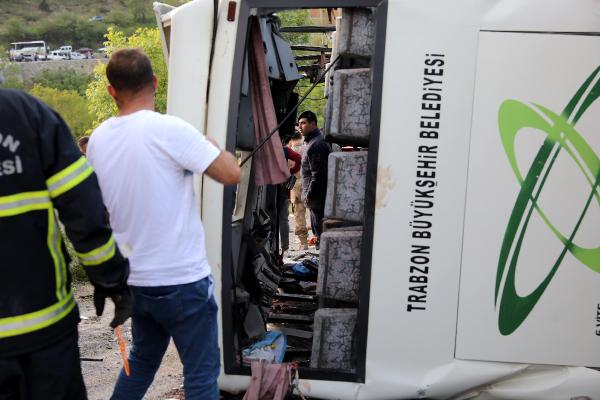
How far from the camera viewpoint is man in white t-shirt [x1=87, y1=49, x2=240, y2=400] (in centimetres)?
283

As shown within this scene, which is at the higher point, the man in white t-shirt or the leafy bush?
the leafy bush

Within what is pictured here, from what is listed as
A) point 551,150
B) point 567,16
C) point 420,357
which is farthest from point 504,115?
point 420,357

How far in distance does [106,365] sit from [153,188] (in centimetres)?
228

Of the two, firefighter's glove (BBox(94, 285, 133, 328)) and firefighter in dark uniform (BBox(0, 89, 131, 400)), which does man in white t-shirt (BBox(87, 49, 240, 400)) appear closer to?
firefighter's glove (BBox(94, 285, 133, 328))

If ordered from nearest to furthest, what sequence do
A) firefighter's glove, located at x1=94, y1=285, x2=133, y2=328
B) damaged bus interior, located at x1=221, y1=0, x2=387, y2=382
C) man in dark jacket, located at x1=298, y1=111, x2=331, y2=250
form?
firefighter's glove, located at x1=94, y1=285, x2=133, y2=328 < damaged bus interior, located at x1=221, y1=0, x2=387, y2=382 < man in dark jacket, located at x1=298, y1=111, x2=331, y2=250

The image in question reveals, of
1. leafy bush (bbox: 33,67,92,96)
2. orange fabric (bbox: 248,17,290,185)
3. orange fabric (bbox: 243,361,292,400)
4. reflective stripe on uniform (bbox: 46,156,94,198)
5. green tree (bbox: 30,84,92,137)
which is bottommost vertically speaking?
orange fabric (bbox: 243,361,292,400)

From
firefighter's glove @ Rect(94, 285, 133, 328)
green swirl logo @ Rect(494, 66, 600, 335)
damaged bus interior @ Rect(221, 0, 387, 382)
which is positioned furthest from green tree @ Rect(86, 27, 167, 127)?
firefighter's glove @ Rect(94, 285, 133, 328)

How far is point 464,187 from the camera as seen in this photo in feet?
11.3

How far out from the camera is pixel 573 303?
3.46m

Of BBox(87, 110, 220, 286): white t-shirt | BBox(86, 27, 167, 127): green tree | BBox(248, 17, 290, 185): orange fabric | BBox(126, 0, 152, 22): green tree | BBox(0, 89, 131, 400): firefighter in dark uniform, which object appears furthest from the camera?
BBox(126, 0, 152, 22): green tree

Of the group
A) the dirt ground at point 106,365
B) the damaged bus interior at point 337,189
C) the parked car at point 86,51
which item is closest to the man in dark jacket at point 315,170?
the dirt ground at point 106,365

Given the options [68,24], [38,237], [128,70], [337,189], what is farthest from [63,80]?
[38,237]

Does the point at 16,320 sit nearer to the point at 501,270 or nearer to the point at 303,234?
the point at 501,270

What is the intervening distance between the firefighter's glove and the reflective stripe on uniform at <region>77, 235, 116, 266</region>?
14 cm
